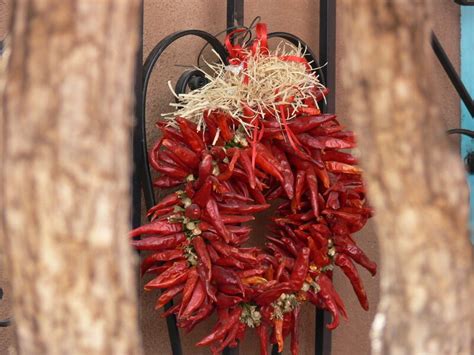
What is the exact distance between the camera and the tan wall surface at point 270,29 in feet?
5.41

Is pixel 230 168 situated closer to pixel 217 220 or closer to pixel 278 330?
pixel 217 220

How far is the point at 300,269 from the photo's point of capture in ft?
4.99

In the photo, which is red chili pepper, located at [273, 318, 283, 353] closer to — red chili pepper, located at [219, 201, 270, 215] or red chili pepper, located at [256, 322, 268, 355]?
red chili pepper, located at [256, 322, 268, 355]

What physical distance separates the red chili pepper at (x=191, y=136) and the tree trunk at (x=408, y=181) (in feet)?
3.36

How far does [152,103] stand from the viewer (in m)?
1.65

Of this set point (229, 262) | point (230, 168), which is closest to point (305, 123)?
point (230, 168)

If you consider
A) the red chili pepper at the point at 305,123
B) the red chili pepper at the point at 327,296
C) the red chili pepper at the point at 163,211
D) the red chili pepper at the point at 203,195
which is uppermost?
the red chili pepper at the point at 305,123

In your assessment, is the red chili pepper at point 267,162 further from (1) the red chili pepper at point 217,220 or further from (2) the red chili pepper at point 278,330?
(2) the red chili pepper at point 278,330

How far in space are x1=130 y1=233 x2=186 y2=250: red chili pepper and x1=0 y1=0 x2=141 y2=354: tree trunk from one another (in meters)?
1.06

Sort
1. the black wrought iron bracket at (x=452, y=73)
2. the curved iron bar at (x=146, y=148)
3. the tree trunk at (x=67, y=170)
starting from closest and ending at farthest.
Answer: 1. the tree trunk at (x=67, y=170)
2. the curved iron bar at (x=146, y=148)
3. the black wrought iron bracket at (x=452, y=73)

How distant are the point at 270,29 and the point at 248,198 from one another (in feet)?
1.90

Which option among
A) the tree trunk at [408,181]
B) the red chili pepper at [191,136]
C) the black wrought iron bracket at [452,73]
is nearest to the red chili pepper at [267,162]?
the red chili pepper at [191,136]

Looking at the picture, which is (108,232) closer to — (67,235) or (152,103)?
(67,235)

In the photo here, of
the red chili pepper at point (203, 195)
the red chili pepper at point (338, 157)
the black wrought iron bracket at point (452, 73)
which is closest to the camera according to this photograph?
the red chili pepper at point (203, 195)
